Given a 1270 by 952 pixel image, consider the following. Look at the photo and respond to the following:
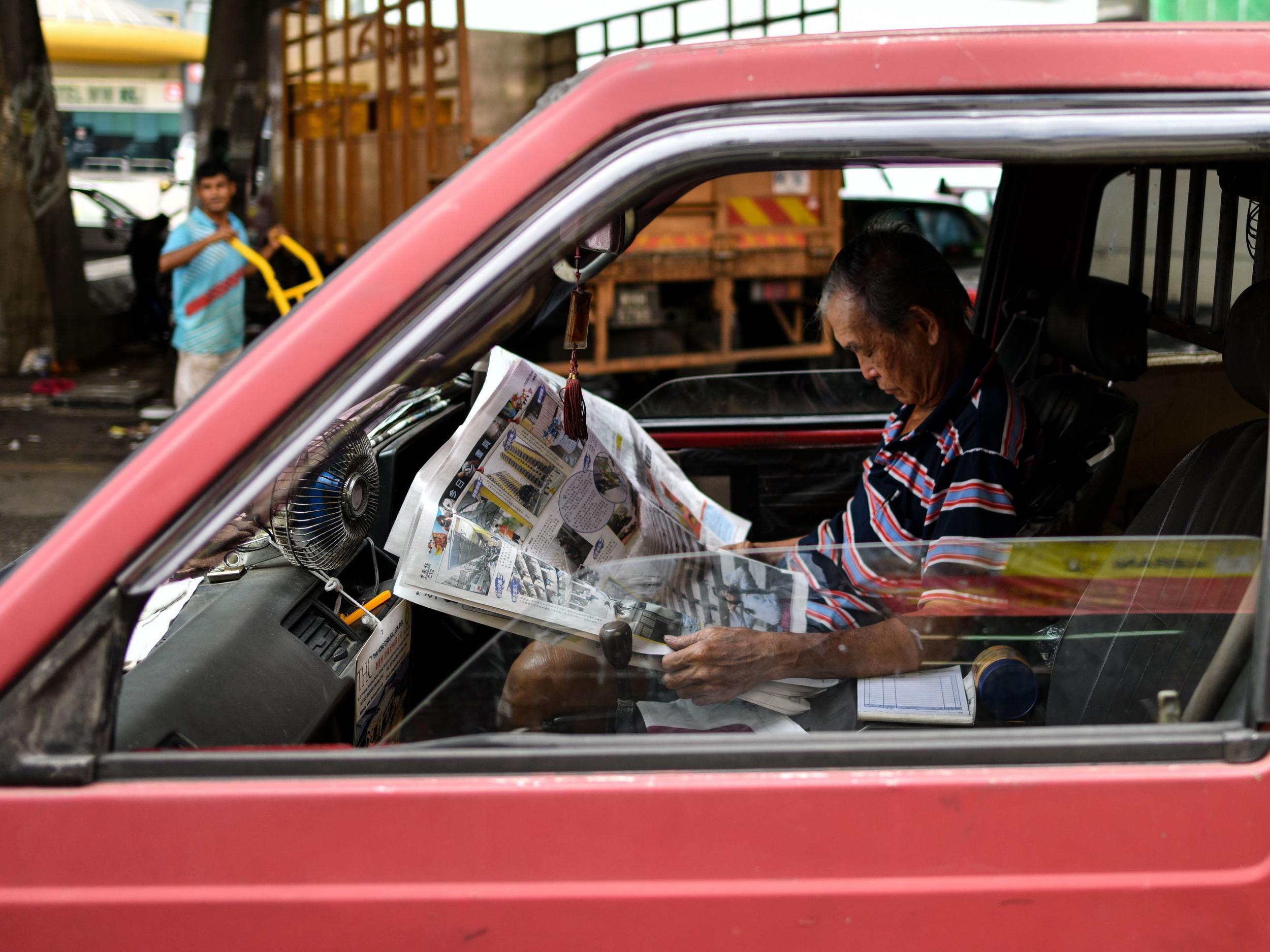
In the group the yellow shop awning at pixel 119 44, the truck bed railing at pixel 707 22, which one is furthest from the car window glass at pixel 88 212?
the truck bed railing at pixel 707 22

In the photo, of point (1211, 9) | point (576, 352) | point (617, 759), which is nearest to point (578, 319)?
point (576, 352)

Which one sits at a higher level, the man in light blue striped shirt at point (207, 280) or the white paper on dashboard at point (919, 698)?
the man in light blue striped shirt at point (207, 280)

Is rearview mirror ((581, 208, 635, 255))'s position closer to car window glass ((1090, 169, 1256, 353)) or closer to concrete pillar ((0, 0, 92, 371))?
car window glass ((1090, 169, 1256, 353))

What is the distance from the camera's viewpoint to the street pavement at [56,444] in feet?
19.1

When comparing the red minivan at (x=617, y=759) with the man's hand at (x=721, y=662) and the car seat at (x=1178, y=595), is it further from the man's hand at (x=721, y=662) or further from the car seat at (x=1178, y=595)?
the man's hand at (x=721, y=662)

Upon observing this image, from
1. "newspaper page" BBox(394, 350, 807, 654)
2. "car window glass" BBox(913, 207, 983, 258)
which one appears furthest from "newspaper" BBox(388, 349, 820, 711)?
"car window glass" BBox(913, 207, 983, 258)

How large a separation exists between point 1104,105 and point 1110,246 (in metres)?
1.52

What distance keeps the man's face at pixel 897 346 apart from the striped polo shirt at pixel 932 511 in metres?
0.08

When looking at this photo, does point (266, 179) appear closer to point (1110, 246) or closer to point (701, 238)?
point (701, 238)

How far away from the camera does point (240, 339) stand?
21.6 feet

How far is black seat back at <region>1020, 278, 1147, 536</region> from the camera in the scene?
205 centimetres

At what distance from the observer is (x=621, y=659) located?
1413 millimetres

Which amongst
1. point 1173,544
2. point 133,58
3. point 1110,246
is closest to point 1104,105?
point 1173,544

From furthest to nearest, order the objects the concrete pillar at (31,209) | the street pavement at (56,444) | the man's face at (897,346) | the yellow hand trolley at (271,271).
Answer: the concrete pillar at (31,209) → the yellow hand trolley at (271,271) → the street pavement at (56,444) → the man's face at (897,346)
